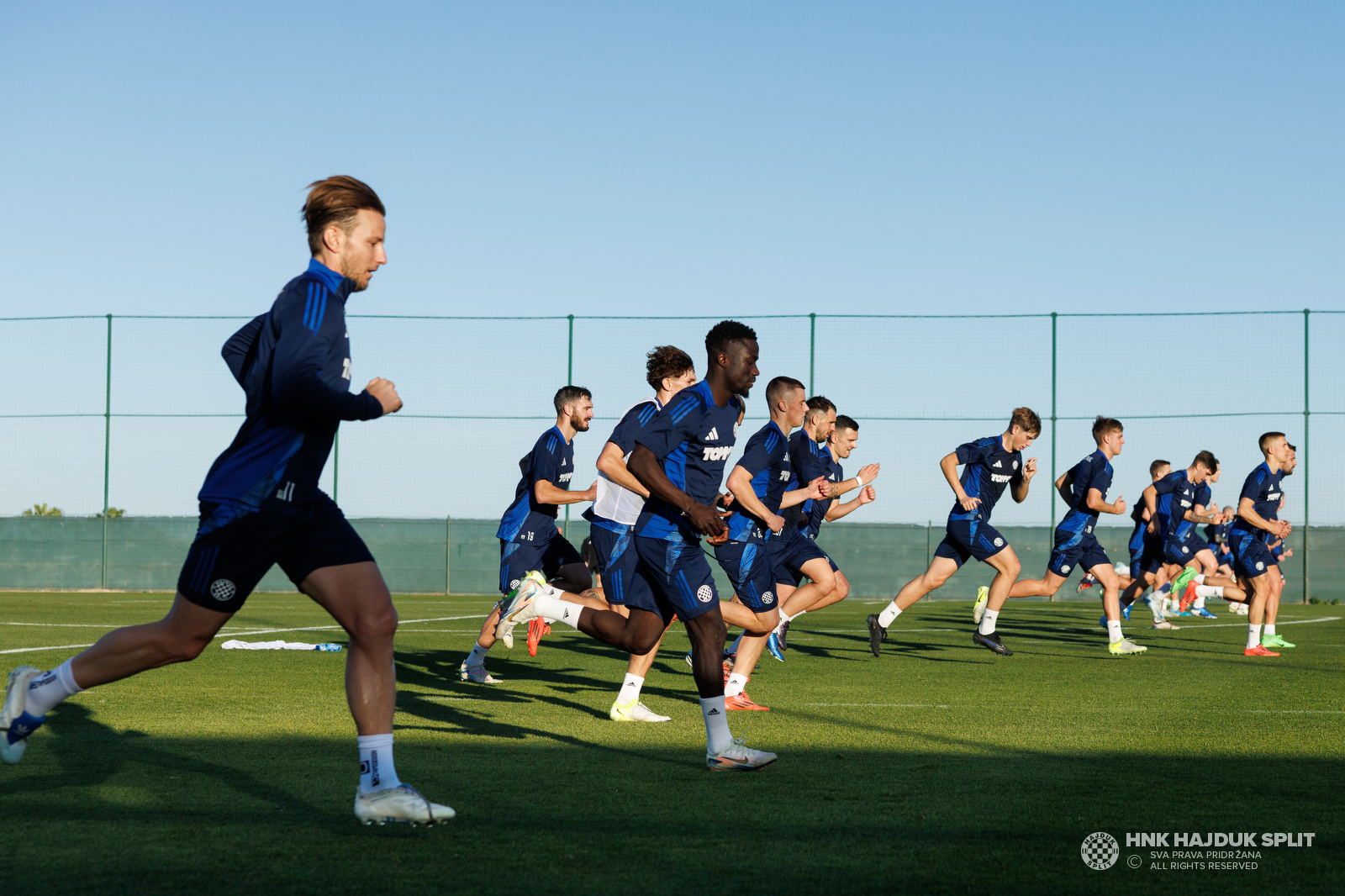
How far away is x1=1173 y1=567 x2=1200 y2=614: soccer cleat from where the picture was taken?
17484 millimetres

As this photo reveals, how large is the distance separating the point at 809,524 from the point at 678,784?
21.3ft

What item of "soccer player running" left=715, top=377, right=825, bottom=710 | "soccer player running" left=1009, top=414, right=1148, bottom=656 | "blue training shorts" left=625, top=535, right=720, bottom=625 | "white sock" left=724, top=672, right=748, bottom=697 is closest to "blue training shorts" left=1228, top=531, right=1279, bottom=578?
"soccer player running" left=1009, top=414, right=1148, bottom=656

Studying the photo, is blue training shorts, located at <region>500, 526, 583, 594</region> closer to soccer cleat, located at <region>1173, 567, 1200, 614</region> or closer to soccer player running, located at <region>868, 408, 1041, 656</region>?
soccer player running, located at <region>868, 408, 1041, 656</region>

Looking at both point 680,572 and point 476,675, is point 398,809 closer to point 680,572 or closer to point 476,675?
point 680,572

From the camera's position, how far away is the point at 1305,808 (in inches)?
168

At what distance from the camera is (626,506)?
25.3ft

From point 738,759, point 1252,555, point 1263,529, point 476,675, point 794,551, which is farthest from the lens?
point 1252,555

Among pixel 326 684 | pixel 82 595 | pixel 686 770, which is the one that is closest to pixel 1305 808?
pixel 686 770

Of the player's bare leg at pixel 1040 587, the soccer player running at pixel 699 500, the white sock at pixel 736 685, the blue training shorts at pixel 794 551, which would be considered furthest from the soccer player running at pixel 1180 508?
the soccer player running at pixel 699 500

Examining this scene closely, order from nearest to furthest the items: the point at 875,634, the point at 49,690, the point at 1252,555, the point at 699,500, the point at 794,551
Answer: the point at 49,690 < the point at 699,500 < the point at 794,551 < the point at 875,634 < the point at 1252,555

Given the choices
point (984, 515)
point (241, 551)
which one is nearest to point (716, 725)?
point (241, 551)

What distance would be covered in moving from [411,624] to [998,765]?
35.1 ft

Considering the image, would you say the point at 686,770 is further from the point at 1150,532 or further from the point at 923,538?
the point at 923,538

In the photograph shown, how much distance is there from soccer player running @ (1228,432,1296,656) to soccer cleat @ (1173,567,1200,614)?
16.8 feet
